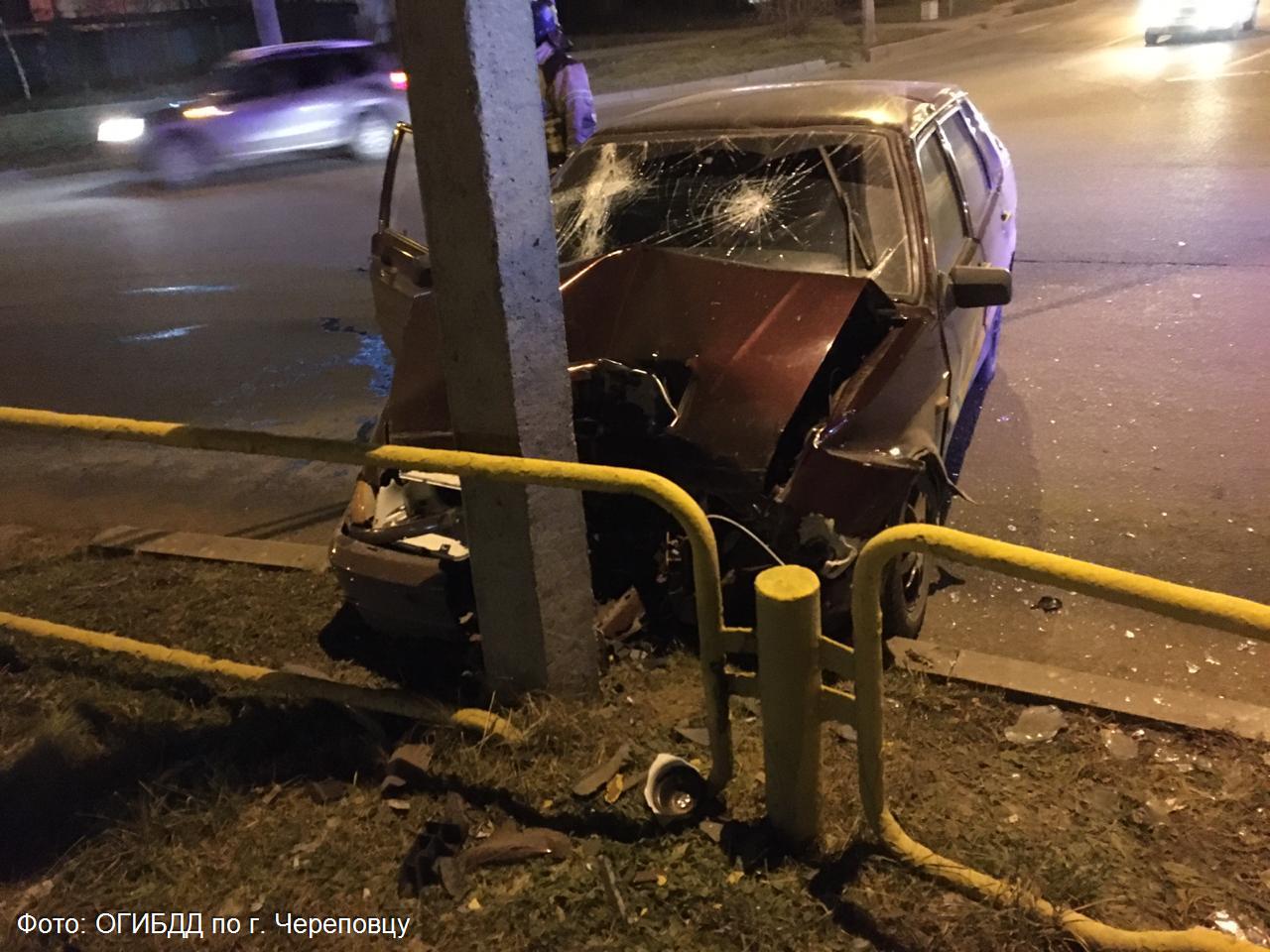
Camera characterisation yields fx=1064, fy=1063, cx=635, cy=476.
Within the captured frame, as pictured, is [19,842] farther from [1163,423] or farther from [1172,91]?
[1172,91]

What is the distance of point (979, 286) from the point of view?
12.9 ft

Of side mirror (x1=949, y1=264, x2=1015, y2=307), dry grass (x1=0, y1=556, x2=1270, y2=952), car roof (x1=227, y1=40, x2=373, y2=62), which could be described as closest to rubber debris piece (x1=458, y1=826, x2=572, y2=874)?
dry grass (x1=0, y1=556, x2=1270, y2=952)

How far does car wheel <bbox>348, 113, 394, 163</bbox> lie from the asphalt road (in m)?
1.22

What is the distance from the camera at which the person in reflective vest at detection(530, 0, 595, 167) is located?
6082mm

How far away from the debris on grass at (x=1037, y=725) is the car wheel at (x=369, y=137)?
43.2 ft

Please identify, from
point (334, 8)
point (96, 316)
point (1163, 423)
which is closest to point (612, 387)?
point (1163, 423)

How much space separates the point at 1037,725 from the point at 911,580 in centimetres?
68

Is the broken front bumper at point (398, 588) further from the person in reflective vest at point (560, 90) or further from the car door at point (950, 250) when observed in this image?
the person in reflective vest at point (560, 90)

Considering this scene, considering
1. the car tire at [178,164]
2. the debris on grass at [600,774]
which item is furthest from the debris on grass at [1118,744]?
the car tire at [178,164]

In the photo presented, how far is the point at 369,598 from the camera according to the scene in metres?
3.40

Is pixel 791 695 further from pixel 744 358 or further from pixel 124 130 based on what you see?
pixel 124 130

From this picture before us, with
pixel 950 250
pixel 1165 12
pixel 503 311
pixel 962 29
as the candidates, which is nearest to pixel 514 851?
pixel 503 311

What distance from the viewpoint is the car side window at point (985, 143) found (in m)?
5.54

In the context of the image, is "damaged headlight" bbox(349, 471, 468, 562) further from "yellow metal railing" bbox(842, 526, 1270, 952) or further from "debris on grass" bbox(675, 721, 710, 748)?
"yellow metal railing" bbox(842, 526, 1270, 952)
